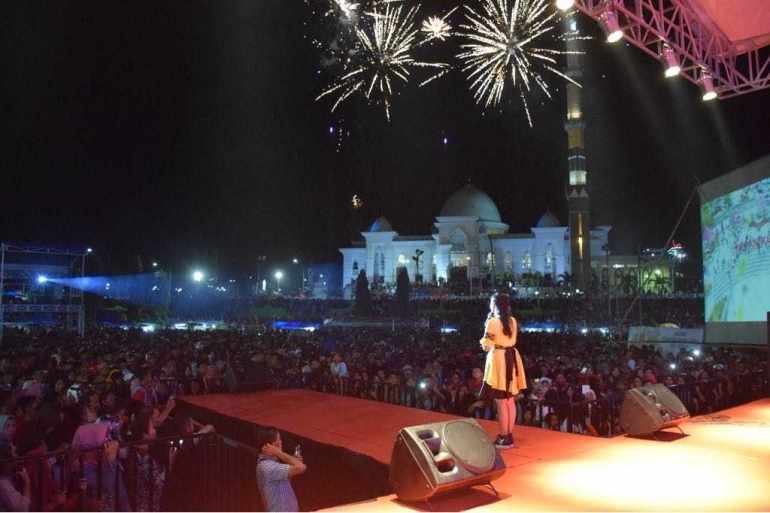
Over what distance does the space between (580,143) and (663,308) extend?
17.3 m

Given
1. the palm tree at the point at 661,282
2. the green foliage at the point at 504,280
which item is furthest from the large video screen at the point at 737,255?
the green foliage at the point at 504,280

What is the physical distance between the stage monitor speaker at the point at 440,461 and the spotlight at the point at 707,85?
10440 millimetres

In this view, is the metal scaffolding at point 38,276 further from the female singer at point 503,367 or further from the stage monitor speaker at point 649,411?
the stage monitor speaker at point 649,411

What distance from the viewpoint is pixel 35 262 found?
29.4 m

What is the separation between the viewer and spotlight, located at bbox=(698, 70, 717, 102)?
11.4 m

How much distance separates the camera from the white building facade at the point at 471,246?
A: 2261 inches

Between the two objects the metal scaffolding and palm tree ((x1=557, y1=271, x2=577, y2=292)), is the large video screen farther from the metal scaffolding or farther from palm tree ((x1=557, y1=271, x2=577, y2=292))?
palm tree ((x1=557, y1=271, x2=577, y2=292))

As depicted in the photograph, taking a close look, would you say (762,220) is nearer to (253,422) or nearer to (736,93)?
(736,93)

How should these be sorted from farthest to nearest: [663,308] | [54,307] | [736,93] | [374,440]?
1. [663,308]
2. [54,307]
3. [736,93]
4. [374,440]

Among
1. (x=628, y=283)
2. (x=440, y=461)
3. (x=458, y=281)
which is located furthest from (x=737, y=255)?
(x=458, y=281)

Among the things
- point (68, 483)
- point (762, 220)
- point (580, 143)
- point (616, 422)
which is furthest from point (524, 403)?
point (580, 143)

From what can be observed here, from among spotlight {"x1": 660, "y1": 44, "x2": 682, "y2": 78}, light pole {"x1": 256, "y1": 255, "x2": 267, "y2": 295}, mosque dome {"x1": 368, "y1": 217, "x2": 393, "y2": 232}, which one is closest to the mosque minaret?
mosque dome {"x1": 368, "y1": 217, "x2": 393, "y2": 232}

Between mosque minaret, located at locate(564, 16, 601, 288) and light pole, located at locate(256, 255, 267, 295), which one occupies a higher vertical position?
mosque minaret, located at locate(564, 16, 601, 288)

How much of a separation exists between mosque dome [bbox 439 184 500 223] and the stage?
173ft
